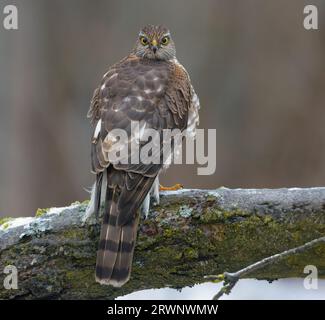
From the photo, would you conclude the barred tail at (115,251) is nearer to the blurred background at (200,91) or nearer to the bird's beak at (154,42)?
the bird's beak at (154,42)

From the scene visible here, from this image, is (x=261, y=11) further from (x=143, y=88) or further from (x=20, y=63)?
(x=143, y=88)

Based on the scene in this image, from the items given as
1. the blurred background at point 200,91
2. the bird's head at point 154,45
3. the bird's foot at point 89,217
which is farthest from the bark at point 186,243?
the blurred background at point 200,91

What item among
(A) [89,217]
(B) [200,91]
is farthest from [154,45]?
(B) [200,91]

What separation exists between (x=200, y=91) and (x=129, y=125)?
177 inches

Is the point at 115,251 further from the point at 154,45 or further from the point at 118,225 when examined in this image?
the point at 154,45

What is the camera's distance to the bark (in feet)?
16.0

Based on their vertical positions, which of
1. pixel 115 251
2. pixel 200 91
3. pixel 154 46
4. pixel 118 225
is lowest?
pixel 115 251

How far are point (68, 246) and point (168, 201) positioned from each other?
0.64 m

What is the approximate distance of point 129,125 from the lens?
5332 mm

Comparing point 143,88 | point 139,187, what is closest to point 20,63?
point 143,88

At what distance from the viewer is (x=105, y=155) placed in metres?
5.12

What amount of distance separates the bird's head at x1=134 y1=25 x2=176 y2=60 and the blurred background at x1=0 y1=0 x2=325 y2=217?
111 inches

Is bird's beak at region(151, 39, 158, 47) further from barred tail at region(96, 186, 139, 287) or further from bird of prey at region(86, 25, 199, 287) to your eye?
barred tail at region(96, 186, 139, 287)

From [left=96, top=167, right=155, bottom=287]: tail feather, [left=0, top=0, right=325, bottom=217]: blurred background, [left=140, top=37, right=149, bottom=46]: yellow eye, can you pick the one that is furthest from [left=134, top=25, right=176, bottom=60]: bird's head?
[left=0, top=0, right=325, bottom=217]: blurred background
